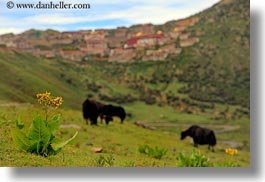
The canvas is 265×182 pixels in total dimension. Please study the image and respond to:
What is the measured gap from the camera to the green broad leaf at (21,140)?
23.1 feet

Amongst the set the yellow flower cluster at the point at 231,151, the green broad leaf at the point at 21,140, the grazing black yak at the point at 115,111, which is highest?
the grazing black yak at the point at 115,111

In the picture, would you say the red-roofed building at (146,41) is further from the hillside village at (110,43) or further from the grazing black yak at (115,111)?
the grazing black yak at (115,111)

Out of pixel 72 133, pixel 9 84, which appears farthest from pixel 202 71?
pixel 9 84

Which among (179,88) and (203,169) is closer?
(203,169)

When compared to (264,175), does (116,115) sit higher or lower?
higher

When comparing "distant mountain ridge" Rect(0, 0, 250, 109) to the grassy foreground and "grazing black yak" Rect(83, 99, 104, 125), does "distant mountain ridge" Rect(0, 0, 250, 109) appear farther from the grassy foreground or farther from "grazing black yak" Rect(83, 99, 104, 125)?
the grassy foreground

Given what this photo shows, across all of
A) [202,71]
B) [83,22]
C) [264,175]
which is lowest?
[264,175]

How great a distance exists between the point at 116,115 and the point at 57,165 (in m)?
1.06

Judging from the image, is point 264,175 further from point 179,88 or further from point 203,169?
point 179,88

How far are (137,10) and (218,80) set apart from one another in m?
1.19

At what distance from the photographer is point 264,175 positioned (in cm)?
724

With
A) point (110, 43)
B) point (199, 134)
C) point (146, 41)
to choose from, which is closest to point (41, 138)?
point (110, 43)

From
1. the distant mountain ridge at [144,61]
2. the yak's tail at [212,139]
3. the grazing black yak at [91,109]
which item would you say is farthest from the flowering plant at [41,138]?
the yak's tail at [212,139]

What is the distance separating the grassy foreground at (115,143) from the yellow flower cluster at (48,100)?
0.25 ft
